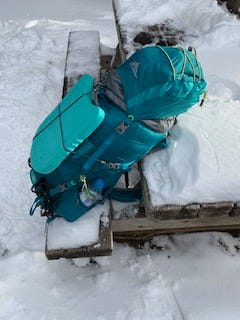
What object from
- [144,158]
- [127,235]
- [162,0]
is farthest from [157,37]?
[127,235]

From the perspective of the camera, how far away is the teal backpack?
6.34 feet

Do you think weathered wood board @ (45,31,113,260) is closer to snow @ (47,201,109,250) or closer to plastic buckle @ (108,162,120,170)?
snow @ (47,201,109,250)

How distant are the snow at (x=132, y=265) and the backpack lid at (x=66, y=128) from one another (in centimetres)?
61

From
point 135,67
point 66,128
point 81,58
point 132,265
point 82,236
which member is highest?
point 135,67

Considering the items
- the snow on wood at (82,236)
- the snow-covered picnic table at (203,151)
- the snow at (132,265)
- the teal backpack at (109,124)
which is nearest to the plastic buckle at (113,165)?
the teal backpack at (109,124)

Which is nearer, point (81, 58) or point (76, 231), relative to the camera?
point (76, 231)

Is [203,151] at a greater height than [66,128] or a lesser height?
lesser

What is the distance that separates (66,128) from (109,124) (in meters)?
0.22

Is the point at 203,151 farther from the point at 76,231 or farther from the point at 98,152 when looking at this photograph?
the point at 76,231

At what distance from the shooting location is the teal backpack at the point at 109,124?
1.93 meters

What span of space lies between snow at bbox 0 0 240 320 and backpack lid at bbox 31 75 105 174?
605 mm

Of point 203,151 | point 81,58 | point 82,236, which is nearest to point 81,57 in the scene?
point 81,58

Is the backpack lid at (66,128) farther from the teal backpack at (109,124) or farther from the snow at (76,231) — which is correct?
the snow at (76,231)

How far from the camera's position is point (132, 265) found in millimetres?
2623
